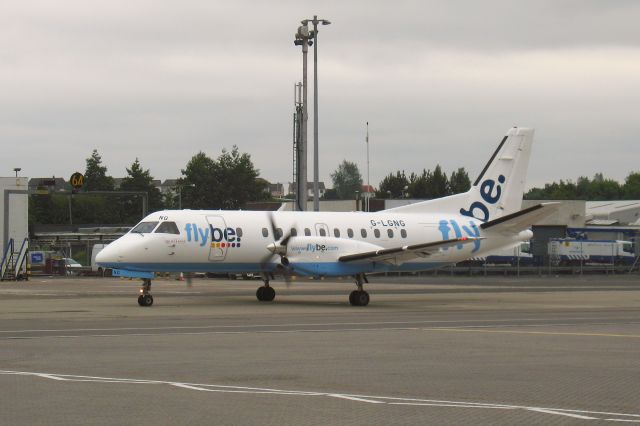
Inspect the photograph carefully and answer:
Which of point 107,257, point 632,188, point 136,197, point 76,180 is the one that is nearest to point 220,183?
point 136,197

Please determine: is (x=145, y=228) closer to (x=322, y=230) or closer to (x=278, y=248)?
(x=278, y=248)

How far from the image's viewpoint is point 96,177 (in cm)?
15400

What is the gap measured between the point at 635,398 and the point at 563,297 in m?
26.2

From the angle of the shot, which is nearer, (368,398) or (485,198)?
(368,398)

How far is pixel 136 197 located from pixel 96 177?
13.2 meters

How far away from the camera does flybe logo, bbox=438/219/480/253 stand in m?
36.2

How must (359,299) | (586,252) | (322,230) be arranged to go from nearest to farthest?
(359,299)
(322,230)
(586,252)

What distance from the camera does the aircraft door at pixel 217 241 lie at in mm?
31516

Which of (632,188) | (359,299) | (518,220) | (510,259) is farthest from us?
(632,188)

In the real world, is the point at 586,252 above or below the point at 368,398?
above

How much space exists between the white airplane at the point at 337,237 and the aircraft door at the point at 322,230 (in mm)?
47

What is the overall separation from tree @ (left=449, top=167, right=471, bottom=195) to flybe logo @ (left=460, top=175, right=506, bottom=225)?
379 ft

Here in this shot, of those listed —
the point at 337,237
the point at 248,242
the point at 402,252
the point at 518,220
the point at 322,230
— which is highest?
the point at 518,220

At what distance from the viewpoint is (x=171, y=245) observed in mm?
30594
